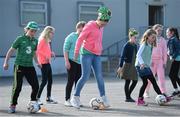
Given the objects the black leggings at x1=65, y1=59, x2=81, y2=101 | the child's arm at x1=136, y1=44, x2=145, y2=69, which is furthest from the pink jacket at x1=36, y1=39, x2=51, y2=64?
the child's arm at x1=136, y1=44, x2=145, y2=69

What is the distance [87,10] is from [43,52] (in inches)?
565

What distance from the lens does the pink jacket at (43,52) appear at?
11609 mm

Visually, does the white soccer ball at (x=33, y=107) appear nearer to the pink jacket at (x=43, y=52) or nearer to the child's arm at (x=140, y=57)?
the pink jacket at (x=43, y=52)

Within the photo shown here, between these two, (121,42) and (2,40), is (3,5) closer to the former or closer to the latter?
(2,40)

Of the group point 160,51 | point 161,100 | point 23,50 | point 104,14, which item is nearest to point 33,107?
point 23,50

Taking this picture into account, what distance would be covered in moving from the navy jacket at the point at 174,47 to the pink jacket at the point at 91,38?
2.91 meters

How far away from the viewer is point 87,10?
25.8 metres

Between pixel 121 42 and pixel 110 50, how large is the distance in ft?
2.34

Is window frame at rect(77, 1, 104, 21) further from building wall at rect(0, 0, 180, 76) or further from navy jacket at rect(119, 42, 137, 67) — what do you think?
navy jacket at rect(119, 42, 137, 67)

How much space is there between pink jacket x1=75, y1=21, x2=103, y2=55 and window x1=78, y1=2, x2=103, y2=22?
49.1ft

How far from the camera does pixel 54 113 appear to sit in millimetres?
10102

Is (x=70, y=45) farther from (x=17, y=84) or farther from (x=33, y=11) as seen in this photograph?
(x=33, y=11)

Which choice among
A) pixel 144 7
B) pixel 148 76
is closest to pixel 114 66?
pixel 144 7

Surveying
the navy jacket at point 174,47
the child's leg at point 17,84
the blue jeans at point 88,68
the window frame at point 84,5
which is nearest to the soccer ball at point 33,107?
the child's leg at point 17,84
